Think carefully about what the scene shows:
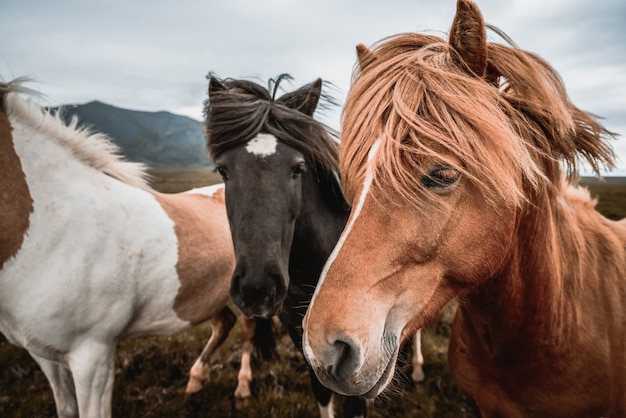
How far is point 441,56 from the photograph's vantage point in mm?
1465

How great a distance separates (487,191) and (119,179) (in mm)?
3308

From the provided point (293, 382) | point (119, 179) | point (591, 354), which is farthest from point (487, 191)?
point (293, 382)

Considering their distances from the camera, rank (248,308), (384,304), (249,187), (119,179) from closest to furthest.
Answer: (384,304), (248,308), (249,187), (119,179)

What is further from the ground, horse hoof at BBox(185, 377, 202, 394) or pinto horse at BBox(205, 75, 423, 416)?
pinto horse at BBox(205, 75, 423, 416)

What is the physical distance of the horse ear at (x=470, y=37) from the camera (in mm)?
1304

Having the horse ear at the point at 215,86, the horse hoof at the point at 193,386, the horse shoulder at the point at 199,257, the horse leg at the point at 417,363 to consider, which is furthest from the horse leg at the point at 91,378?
the horse leg at the point at 417,363

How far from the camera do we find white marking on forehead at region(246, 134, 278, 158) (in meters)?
2.56

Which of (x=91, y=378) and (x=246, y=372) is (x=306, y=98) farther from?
(x=246, y=372)

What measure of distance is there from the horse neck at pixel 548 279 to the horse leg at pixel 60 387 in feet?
11.3

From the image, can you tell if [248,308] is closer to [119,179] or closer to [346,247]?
[346,247]

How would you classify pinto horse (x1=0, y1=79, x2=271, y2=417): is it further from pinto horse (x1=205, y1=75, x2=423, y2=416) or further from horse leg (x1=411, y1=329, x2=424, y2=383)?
horse leg (x1=411, y1=329, x2=424, y2=383)

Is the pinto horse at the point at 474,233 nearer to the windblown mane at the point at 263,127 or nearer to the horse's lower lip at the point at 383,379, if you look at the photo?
the horse's lower lip at the point at 383,379

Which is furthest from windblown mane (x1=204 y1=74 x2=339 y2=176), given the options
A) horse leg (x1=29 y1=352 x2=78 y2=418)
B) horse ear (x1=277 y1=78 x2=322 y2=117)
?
horse leg (x1=29 y1=352 x2=78 y2=418)

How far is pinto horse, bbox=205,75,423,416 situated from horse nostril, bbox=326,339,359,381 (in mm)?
1111
